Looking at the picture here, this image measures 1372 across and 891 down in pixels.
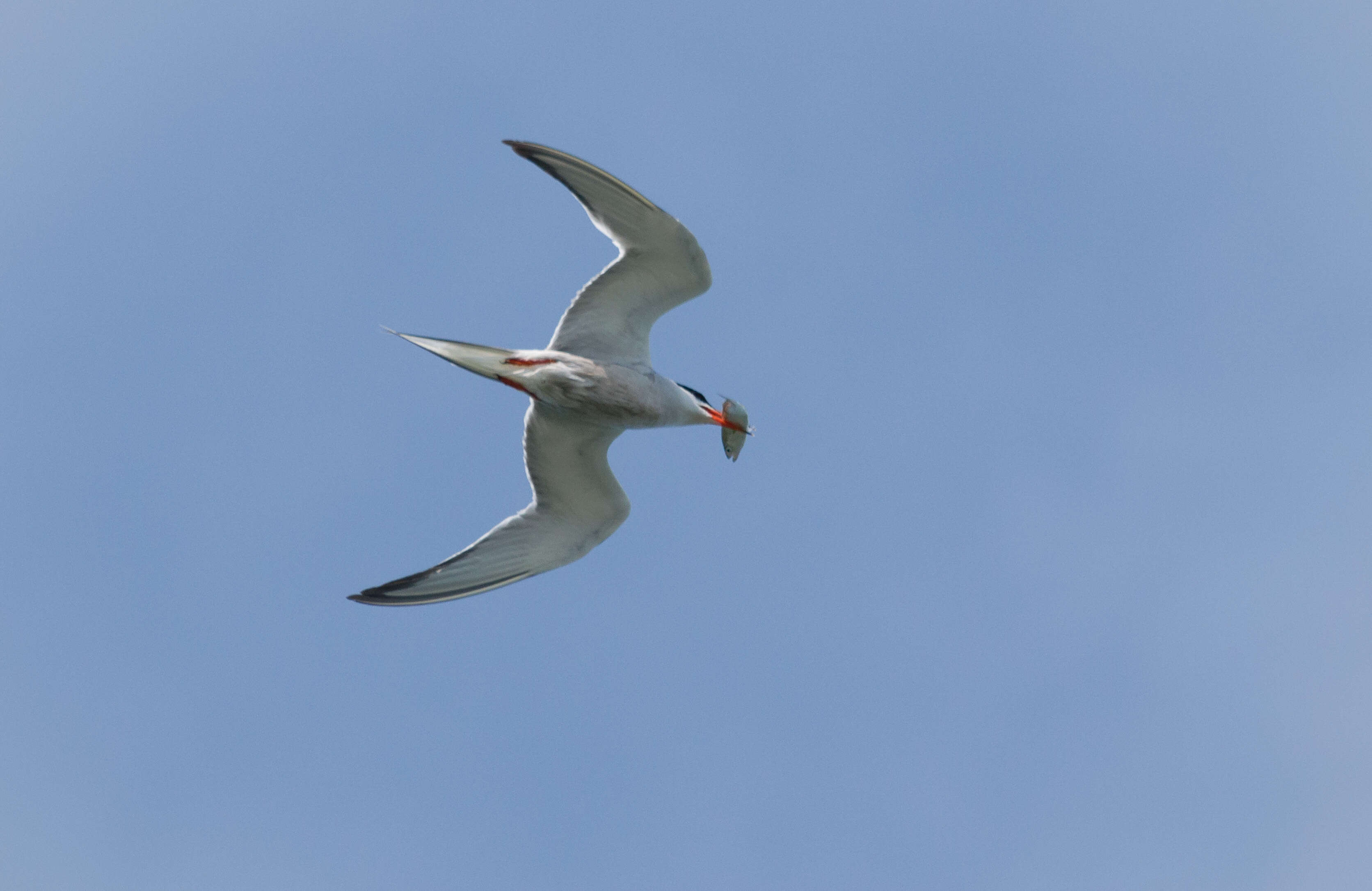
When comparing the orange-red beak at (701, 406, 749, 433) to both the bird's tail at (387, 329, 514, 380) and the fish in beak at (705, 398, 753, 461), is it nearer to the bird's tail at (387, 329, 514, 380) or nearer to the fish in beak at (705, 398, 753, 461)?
the fish in beak at (705, 398, 753, 461)

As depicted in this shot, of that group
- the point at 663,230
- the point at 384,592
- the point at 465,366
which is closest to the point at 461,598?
the point at 384,592

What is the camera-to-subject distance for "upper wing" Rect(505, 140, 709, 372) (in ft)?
35.5

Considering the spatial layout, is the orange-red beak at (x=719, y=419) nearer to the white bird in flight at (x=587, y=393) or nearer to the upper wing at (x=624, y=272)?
the white bird in flight at (x=587, y=393)

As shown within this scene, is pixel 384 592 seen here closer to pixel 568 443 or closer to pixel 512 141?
pixel 568 443

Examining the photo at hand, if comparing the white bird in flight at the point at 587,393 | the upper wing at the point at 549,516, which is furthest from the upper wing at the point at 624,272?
the upper wing at the point at 549,516

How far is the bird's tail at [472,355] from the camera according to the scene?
36.1ft

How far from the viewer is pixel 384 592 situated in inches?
457

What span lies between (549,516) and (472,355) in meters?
2.15

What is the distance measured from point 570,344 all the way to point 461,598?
278cm

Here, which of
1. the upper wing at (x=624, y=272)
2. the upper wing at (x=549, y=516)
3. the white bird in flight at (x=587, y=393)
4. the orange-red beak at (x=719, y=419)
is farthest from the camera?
the orange-red beak at (x=719, y=419)

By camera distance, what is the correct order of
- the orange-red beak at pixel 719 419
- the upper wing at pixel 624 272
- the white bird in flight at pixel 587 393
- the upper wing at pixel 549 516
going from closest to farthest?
the upper wing at pixel 624 272 → the white bird in flight at pixel 587 393 → the upper wing at pixel 549 516 → the orange-red beak at pixel 719 419

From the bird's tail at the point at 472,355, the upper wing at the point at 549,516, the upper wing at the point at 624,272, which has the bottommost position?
the upper wing at the point at 549,516

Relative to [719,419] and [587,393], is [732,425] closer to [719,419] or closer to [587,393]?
[719,419]

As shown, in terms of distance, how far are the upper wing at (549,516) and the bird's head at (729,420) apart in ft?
3.01
